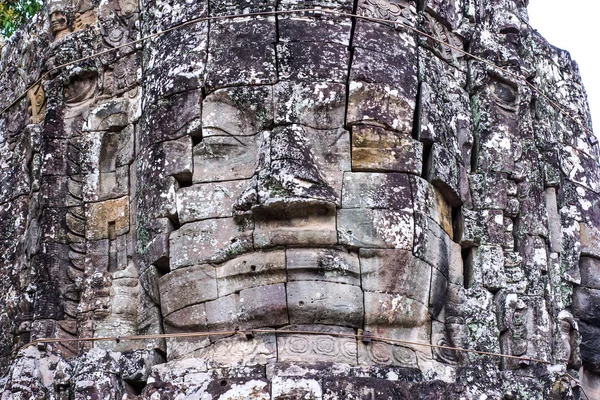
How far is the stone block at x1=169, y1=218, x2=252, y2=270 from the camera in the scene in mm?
15312

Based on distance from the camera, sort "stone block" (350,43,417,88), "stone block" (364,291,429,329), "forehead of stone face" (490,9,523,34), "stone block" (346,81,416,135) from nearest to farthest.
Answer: "stone block" (364,291,429,329)
"stone block" (346,81,416,135)
"stone block" (350,43,417,88)
"forehead of stone face" (490,9,523,34)

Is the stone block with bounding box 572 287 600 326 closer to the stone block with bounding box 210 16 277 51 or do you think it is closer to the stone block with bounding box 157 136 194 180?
the stone block with bounding box 210 16 277 51

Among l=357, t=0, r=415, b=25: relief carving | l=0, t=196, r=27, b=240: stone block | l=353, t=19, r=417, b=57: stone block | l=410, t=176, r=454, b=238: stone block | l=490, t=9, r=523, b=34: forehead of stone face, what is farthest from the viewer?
l=490, t=9, r=523, b=34: forehead of stone face

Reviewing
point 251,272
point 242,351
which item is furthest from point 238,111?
point 242,351

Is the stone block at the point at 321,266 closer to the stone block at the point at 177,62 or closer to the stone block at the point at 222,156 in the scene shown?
the stone block at the point at 222,156

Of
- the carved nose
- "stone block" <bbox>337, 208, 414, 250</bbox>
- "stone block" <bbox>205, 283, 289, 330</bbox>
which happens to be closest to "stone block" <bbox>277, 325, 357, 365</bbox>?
"stone block" <bbox>205, 283, 289, 330</bbox>

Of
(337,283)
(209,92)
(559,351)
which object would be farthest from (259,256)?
(559,351)

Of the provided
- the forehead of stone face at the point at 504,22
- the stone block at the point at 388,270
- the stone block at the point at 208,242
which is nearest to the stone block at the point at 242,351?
the stone block at the point at 208,242

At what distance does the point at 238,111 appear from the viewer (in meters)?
15.8

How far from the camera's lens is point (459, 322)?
16.0m

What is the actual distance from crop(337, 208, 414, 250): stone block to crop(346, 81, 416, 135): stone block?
0.90 metres

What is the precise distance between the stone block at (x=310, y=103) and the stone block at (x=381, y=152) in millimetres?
259

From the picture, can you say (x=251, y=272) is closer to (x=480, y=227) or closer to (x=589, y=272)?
(x=480, y=227)

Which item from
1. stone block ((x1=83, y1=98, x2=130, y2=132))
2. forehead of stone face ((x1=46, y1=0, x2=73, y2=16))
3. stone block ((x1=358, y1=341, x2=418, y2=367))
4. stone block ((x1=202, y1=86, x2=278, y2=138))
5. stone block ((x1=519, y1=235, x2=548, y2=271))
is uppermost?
forehead of stone face ((x1=46, y1=0, x2=73, y2=16))
